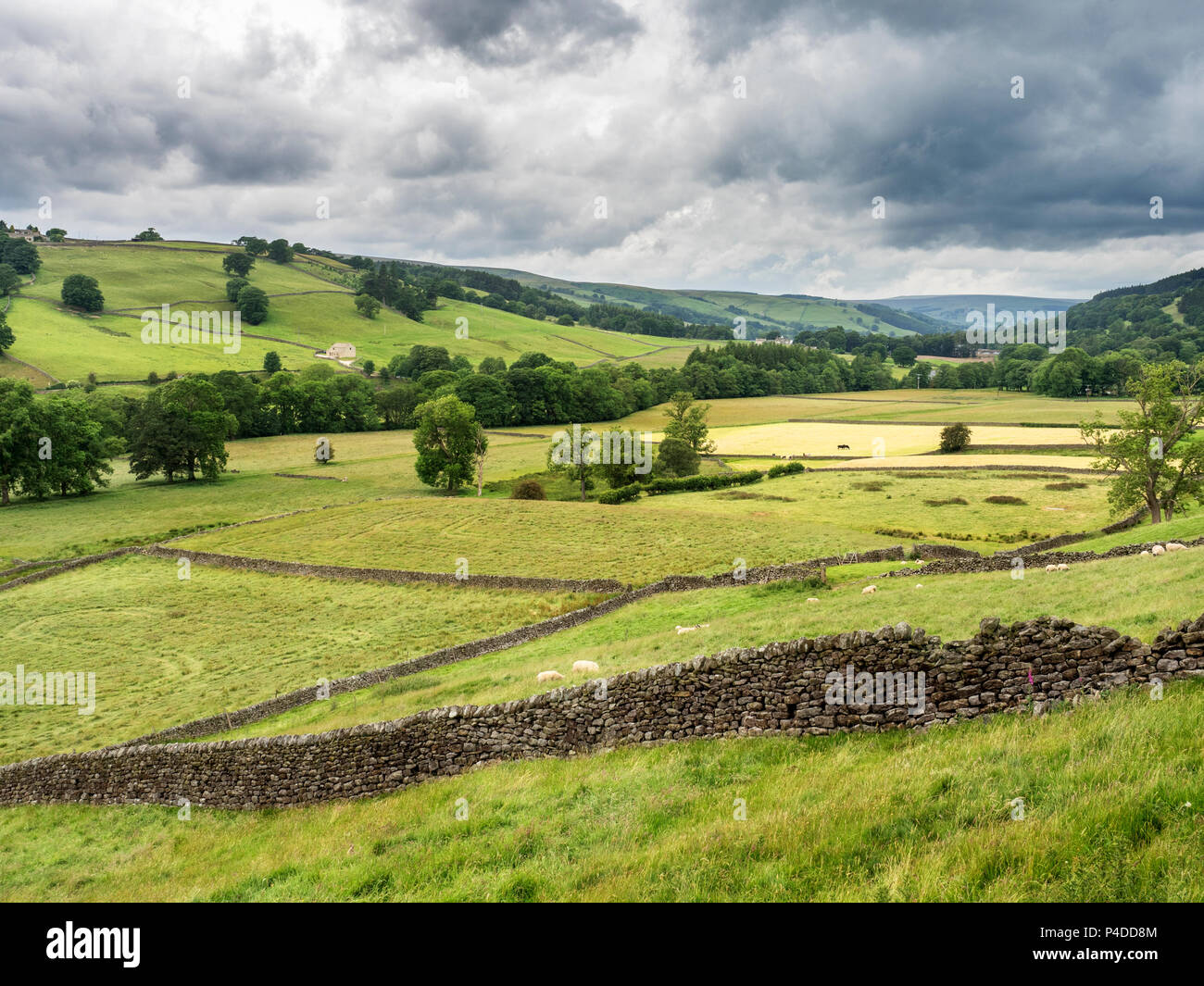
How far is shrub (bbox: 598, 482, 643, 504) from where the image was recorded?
7012 centimetres

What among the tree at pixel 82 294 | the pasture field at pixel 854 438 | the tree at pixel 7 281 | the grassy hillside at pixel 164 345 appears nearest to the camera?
the pasture field at pixel 854 438

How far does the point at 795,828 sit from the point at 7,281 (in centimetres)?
20979

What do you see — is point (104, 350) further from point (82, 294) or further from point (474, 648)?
point (474, 648)

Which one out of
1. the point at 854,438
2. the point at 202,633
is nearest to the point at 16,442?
the point at 202,633

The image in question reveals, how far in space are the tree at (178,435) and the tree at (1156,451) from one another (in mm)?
82816

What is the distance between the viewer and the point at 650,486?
73.6 m

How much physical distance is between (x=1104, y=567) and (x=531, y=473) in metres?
66.5

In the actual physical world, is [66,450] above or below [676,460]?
above

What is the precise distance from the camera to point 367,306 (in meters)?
194

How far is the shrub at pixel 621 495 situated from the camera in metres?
70.1

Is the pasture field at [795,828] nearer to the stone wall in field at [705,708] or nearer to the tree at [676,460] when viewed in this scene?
the stone wall in field at [705,708]

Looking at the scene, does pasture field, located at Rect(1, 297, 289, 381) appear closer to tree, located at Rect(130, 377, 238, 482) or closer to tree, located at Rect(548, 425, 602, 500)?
tree, located at Rect(130, 377, 238, 482)

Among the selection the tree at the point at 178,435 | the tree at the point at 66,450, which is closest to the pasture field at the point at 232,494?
the tree at the point at 66,450
